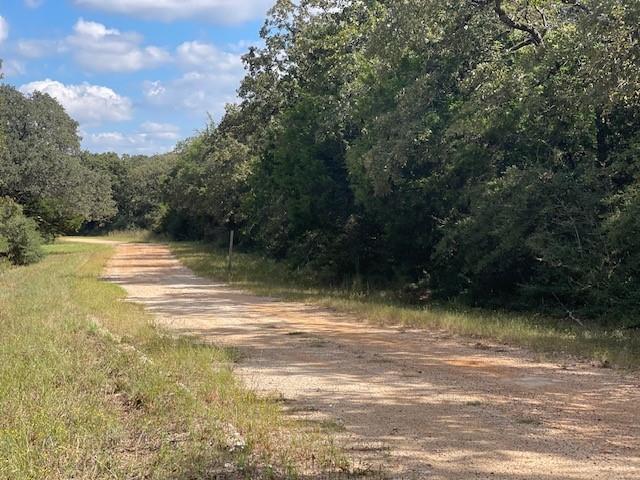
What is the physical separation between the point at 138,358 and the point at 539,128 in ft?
39.4

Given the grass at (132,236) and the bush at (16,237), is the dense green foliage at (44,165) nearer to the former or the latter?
the bush at (16,237)

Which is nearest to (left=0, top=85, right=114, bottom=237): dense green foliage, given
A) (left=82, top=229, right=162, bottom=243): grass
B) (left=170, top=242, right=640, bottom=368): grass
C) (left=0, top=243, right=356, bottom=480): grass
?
(left=170, top=242, right=640, bottom=368): grass

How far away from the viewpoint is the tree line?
13977 millimetres

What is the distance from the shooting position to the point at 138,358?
917cm

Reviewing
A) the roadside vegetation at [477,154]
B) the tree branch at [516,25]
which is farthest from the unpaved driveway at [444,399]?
the tree branch at [516,25]

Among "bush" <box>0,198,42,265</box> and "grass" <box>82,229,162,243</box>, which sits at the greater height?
"bush" <box>0,198,42,265</box>

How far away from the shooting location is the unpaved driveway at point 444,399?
5242mm

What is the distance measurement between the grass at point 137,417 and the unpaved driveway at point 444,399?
595 millimetres

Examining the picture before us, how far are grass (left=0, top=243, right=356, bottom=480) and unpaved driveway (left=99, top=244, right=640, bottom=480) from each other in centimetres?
59

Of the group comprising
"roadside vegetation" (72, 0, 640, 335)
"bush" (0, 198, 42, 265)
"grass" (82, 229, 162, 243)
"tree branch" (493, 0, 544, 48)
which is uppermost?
"tree branch" (493, 0, 544, 48)

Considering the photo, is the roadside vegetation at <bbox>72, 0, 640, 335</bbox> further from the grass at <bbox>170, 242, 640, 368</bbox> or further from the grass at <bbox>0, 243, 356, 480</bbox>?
the grass at <bbox>0, 243, 356, 480</bbox>

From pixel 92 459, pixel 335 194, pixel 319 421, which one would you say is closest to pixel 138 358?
pixel 319 421

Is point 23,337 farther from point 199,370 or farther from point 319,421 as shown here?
point 319,421

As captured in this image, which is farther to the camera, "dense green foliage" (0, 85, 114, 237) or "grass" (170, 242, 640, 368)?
"dense green foliage" (0, 85, 114, 237)
